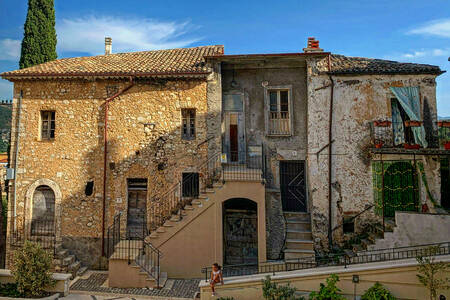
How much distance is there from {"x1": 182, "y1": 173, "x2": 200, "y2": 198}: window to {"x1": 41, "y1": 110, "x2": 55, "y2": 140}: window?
20.1ft

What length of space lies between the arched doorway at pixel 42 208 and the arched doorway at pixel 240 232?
7343 mm

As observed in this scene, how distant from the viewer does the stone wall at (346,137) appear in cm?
1074

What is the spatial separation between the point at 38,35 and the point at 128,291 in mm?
13649

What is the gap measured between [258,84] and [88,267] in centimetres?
1047

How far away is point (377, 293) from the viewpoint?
22.8 ft

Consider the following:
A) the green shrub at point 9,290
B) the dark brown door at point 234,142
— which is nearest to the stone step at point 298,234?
the dark brown door at point 234,142

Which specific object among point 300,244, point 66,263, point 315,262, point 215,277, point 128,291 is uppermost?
point 300,244

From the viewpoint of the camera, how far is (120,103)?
11.3 m

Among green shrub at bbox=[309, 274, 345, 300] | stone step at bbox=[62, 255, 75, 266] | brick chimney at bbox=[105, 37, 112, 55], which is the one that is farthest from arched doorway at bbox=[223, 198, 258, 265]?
brick chimney at bbox=[105, 37, 112, 55]

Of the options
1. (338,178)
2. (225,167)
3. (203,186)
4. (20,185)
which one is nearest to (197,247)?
(203,186)

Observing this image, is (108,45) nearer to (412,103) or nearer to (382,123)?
(382,123)

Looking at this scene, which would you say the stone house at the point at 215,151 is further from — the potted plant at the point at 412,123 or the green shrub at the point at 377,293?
the green shrub at the point at 377,293

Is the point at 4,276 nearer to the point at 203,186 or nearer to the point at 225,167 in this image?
the point at 203,186

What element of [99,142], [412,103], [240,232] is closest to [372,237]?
[240,232]
